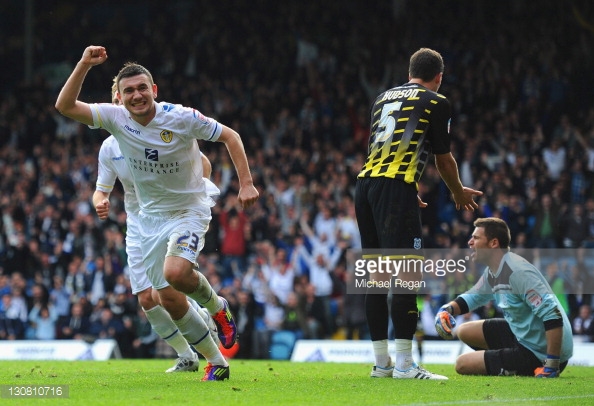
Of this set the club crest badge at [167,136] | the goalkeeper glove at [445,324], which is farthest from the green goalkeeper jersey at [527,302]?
the club crest badge at [167,136]

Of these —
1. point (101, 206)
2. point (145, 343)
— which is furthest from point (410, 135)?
point (145, 343)

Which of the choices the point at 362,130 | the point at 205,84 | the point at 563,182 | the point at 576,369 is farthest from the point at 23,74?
the point at 576,369

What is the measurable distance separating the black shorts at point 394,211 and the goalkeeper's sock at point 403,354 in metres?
0.78

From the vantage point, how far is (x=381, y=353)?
8.63 meters

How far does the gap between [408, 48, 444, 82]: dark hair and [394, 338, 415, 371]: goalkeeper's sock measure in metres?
2.23

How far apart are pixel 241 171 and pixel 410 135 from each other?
1492 millimetres

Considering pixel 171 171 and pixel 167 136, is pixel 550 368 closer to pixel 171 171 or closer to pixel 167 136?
pixel 171 171

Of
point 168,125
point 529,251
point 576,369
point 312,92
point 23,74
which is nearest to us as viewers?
point 168,125

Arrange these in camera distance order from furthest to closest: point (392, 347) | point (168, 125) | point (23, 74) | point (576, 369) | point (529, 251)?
point (23, 74)
point (529, 251)
point (392, 347)
point (576, 369)
point (168, 125)

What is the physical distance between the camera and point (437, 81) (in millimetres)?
8641

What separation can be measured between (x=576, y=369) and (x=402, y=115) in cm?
419

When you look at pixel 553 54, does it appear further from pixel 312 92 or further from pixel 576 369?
pixel 576 369

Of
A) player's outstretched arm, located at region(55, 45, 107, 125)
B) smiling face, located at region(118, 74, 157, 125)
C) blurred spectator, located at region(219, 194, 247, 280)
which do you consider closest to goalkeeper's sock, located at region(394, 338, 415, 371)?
smiling face, located at region(118, 74, 157, 125)

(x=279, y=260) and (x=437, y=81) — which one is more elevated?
(x=437, y=81)
